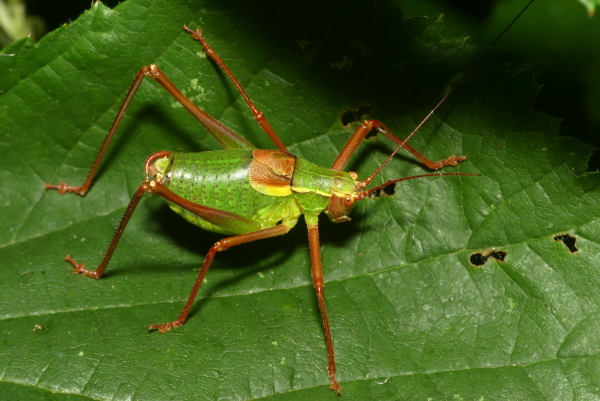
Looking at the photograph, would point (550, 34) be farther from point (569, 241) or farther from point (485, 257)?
point (485, 257)

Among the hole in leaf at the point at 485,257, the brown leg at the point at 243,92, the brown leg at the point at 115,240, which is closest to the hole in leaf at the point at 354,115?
the brown leg at the point at 243,92

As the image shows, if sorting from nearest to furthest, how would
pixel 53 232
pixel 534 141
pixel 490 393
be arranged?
pixel 490 393, pixel 534 141, pixel 53 232

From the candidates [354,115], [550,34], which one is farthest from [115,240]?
[550,34]

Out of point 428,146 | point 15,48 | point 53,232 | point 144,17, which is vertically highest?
point 428,146

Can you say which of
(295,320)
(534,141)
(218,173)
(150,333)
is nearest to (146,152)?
(218,173)

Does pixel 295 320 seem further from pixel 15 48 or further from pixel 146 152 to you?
pixel 15 48

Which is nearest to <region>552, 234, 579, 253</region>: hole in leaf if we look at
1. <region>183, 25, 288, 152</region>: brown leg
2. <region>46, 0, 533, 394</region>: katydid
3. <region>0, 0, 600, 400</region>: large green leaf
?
<region>0, 0, 600, 400</region>: large green leaf

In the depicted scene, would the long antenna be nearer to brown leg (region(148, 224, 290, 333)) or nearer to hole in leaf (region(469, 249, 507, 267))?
brown leg (region(148, 224, 290, 333))
